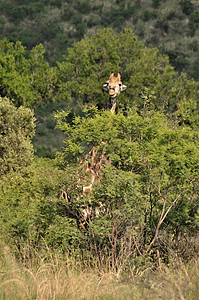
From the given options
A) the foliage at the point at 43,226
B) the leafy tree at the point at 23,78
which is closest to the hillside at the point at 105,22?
the leafy tree at the point at 23,78

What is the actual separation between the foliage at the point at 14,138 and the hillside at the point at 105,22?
25.5m

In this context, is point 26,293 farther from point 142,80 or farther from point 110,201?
point 142,80

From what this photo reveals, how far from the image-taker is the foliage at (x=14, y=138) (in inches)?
622

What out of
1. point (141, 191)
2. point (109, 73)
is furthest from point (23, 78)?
point (141, 191)

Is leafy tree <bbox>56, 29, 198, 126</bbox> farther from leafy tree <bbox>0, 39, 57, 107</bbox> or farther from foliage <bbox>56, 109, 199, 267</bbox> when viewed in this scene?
foliage <bbox>56, 109, 199, 267</bbox>

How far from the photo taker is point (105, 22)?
5109 centimetres

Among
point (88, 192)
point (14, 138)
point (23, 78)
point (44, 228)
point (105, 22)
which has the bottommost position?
point (105, 22)

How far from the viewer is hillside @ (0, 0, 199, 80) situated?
4534cm

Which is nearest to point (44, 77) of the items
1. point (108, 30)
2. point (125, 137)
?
point (108, 30)

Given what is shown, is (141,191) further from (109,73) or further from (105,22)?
(105,22)

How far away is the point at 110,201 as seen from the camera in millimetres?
7004

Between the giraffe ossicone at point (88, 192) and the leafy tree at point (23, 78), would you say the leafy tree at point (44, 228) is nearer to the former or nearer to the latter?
the giraffe ossicone at point (88, 192)

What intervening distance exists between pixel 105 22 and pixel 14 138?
1503 inches

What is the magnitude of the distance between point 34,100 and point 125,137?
15.2m
